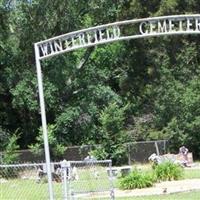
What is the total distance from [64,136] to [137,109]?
28.2 ft

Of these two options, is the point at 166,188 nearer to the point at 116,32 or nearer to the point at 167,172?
the point at 167,172

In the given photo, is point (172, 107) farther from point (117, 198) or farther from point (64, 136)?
point (117, 198)

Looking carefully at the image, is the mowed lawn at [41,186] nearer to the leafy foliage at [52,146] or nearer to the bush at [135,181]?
the bush at [135,181]

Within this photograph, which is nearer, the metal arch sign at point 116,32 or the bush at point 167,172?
the metal arch sign at point 116,32

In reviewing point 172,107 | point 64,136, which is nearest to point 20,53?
point 64,136

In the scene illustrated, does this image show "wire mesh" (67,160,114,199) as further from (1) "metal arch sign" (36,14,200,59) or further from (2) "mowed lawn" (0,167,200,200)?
(1) "metal arch sign" (36,14,200,59)

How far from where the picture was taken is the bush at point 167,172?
25016 millimetres

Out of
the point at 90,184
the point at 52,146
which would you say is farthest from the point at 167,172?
the point at 52,146

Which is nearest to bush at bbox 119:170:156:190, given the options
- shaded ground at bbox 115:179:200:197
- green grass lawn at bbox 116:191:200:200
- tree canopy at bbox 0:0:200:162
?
shaded ground at bbox 115:179:200:197

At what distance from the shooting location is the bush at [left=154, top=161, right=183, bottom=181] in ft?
82.1

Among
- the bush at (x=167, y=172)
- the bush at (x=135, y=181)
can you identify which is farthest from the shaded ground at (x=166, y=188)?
the bush at (x=167, y=172)

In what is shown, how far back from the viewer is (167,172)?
2514cm

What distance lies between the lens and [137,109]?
1887 inches

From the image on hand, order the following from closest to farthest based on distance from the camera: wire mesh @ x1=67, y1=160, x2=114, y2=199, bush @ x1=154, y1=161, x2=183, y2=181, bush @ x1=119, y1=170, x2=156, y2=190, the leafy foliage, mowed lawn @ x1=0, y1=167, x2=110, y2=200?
wire mesh @ x1=67, y1=160, x2=114, y2=199 < mowed lawn @ x1=0, y1=167, x2=110, y2=200 < bush @ x1=119, y1=170, x2=156, y2=190 < bush @ x1=154, y1=161, x2=183, y2=181 < the leafy foliage
